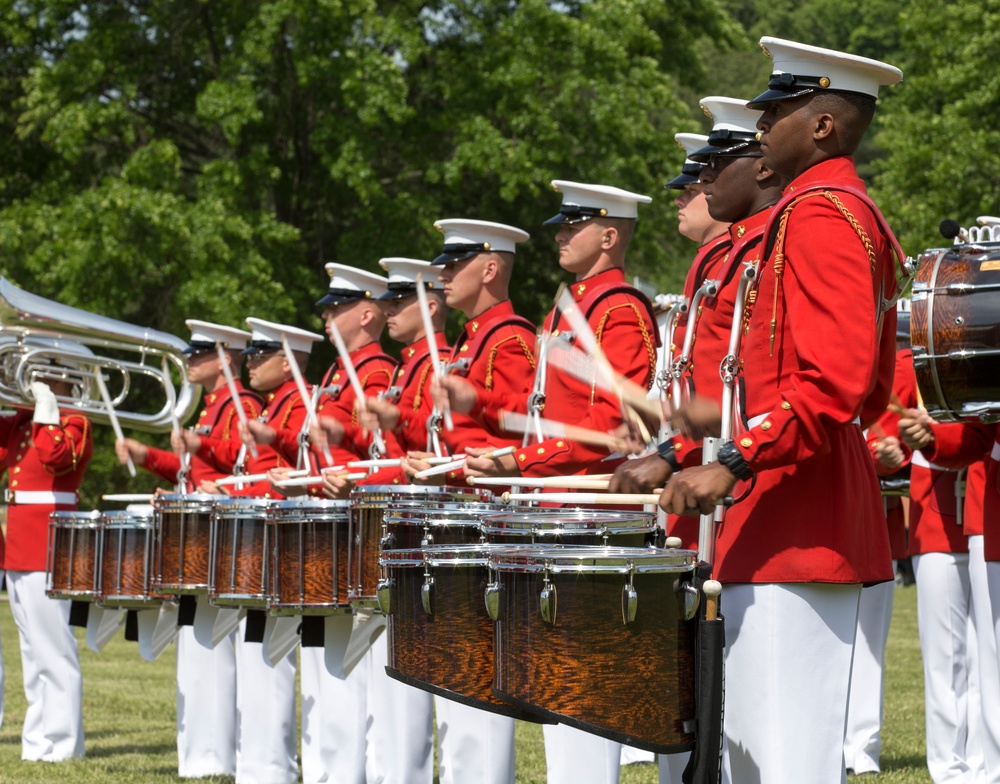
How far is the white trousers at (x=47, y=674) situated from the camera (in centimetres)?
965

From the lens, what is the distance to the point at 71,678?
9.77m

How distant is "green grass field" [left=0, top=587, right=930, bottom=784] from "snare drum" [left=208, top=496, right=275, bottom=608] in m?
1.46

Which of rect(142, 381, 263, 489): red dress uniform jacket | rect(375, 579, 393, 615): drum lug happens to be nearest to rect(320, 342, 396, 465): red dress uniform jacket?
rect(142, 381, 263, 489): red dress uniform jacket

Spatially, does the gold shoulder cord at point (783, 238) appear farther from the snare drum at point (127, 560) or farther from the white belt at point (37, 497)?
the white belt at point (37, 497)

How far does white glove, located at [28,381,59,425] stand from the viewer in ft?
32.7

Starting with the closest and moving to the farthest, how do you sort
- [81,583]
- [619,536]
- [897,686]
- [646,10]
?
1. [619,536]
2. [81,583]
3. [897,686]
4. [646,10]

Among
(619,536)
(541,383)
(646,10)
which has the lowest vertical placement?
(619,536)

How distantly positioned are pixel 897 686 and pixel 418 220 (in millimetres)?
11519

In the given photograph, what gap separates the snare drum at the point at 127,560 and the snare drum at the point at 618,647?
541 centimetres

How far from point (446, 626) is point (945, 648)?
4.20 m

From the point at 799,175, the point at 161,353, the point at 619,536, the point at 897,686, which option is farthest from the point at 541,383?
the point at 897,686

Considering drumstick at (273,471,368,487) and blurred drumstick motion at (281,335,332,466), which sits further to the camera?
blurred drumstick motion at (281,335,332,466)

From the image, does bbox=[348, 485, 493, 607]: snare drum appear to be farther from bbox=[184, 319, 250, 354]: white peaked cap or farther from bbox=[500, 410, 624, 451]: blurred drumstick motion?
bbox=[184, 319, 250, 354]: white peaked cap

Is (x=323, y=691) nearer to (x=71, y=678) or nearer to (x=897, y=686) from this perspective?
(x=71, y=678)
